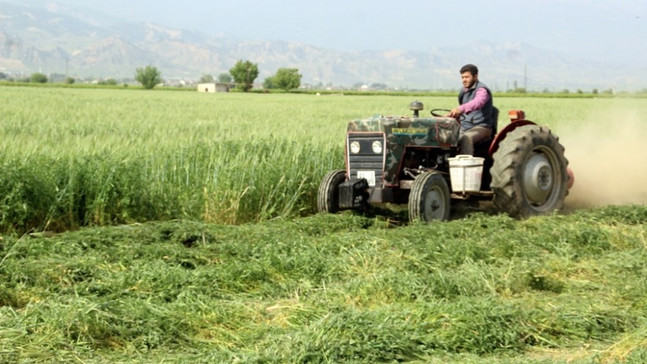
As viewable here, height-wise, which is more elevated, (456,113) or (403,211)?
(456,113)

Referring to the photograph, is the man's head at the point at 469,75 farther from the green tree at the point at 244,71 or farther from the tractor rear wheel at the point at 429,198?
the green tree at the point at 244,71

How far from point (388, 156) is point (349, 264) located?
2534 mm

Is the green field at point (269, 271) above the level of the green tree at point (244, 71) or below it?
below

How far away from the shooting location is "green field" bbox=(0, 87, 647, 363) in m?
4.45

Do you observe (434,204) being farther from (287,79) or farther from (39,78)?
(39,78)

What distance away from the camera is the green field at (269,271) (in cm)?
445

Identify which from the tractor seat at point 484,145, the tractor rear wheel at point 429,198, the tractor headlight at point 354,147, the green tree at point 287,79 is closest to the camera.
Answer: the tractor rear wheel at point 429,198

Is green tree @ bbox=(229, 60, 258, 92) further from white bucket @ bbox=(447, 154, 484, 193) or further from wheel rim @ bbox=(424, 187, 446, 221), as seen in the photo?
wheel rim @ bbox=(424, 187, 446, 221)

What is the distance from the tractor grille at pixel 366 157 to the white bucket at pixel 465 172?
2.58 ft

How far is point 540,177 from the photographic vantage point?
940 cm

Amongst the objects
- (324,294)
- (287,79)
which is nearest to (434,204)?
(324,294)

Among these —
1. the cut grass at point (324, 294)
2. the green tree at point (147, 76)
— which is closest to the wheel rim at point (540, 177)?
the cut grass at point (324, 294)

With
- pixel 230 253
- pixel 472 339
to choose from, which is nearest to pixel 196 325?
pixel 472 339

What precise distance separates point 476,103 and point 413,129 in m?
1.03
